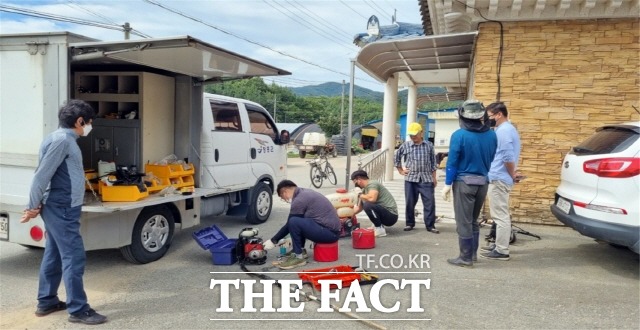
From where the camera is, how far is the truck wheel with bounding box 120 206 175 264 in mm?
5633

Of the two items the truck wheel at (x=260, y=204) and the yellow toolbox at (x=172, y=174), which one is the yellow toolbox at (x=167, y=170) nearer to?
the yellow toolbox at (x=172, y=174)

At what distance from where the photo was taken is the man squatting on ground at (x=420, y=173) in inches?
297

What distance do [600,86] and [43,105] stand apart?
7.25 metres

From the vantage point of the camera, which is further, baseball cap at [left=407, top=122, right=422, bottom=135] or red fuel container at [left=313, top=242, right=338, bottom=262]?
baseball cap at [left=407, top=122, right=422, bottom=135]

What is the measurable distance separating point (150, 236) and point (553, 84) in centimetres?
607

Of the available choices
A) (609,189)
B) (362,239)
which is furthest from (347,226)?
(609,189)

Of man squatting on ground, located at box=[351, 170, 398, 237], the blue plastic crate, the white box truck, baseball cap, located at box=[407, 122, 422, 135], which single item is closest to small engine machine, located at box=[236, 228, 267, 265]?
the blue plastic crate

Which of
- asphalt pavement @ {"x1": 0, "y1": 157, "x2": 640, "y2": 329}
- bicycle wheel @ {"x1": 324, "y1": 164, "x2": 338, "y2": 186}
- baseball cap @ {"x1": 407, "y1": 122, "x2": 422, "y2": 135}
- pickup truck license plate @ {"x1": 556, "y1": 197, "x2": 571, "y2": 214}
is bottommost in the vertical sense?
asphalt pavement @ {"x1": 0, "y1": 157, "x2": 640, "y2": 329}

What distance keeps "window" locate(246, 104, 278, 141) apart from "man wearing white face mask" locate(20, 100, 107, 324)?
13.8 ft

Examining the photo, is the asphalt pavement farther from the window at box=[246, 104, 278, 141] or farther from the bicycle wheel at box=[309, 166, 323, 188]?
the bicycle wheel at box=[309, 166, 323, 188]

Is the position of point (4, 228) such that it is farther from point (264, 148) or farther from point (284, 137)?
point (284, 137)

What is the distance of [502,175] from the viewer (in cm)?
587

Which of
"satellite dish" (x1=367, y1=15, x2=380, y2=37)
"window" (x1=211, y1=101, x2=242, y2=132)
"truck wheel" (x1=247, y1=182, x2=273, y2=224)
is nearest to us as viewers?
"window" (x1=211, y1=101, x2=242, y2=132)

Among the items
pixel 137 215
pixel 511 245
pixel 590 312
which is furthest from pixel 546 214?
pixel 137 215
